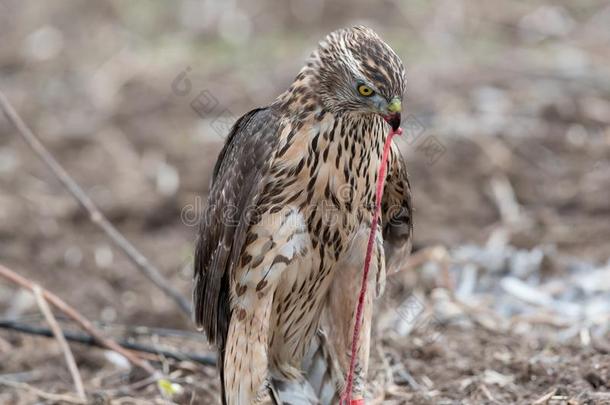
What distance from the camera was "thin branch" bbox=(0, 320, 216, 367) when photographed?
5797mm

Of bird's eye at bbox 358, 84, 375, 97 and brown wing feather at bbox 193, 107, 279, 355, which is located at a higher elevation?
bird's eye at bbox 358, 84, 375, 97

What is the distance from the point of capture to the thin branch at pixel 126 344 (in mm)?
5797

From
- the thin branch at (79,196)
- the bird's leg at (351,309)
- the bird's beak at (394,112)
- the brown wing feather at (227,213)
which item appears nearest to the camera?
the bird's beak at (394,112)

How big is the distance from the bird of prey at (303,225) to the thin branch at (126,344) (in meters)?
0.84

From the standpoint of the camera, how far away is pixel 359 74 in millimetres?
4160

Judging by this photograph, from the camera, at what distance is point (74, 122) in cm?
1038

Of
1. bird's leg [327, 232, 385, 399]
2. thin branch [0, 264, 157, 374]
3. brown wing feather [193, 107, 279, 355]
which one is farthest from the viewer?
thin branch [0, 264, 157, 374]

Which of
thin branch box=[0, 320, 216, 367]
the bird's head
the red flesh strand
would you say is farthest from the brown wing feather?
thin branch box=[0, 320, 216, 367]

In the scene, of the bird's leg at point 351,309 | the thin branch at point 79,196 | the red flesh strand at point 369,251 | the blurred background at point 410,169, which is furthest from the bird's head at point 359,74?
the thin branch at point 79,196

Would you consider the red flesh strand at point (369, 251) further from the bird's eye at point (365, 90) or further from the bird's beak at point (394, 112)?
the bird's eye at point (365, 90)

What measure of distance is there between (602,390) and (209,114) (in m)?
6.25

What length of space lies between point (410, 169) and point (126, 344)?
355cm

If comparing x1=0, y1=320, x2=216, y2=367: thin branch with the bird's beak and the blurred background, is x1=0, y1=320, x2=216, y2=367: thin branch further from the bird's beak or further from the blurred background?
the bird's beak

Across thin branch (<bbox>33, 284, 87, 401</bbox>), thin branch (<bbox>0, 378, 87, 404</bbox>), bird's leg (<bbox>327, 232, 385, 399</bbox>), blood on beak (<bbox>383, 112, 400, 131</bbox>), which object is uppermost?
blood on beak (<bbox>383, 112, 400, 131</bbox>)
